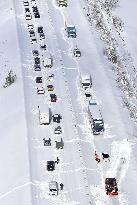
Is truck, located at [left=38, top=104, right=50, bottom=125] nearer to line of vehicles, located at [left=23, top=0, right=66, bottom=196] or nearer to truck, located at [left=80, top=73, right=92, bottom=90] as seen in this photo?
line of vehicles, located at [left=23, top=0, right=66, bottom=196]

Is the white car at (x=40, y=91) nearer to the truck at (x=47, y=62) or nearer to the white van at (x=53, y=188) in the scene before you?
the truck at (x=47, y=62)

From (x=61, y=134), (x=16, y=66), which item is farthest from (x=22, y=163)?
(x=16, y=66)

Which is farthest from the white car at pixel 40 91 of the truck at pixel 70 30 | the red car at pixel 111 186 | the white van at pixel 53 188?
the red car at pixel 111 186

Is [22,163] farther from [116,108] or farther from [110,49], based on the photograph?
[110,49]

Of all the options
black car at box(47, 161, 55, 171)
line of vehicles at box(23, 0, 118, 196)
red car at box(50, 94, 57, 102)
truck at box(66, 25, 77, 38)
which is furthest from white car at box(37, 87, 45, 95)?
truck at box(66, 25, 77, 38)

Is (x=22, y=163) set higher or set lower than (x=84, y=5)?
lower

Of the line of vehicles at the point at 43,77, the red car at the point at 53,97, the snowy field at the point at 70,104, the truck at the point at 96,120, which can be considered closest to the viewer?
the snowy field at the point at 70,104
